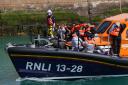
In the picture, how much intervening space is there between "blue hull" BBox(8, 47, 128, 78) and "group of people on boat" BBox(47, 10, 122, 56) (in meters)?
0.40

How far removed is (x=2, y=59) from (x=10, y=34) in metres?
10.3

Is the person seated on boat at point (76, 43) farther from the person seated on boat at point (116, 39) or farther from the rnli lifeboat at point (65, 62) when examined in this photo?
the person seated on boat at point (116, 39)

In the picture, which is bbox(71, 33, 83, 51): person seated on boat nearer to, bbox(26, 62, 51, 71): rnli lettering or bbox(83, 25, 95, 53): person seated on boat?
bbox(83, 25, 95, 53): person seated on boat

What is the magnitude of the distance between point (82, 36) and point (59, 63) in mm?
1783

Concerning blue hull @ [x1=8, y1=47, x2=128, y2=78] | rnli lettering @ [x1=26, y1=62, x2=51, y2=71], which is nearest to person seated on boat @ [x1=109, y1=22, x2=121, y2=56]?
blue hull @ [x1=8, y1=47, x2=128, y2=78]

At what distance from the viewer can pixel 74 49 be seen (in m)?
20.4

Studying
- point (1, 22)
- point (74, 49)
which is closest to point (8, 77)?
point (74, 49)

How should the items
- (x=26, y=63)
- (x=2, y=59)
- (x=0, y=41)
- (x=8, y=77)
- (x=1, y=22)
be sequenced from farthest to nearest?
(x=1, y=22) → (x=0, y=41) → (x=2, y=59) → (x=8, y=77) → (x=26, y=63)

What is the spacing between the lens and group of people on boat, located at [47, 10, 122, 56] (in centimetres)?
2058

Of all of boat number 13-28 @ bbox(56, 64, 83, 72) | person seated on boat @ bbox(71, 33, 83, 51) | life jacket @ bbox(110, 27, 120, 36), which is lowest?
boat number 13-28 @ bbox(56, 64, 83, 72)

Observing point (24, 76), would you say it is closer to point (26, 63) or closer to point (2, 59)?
point (26, 63)

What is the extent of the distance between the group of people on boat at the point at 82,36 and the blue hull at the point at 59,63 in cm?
40

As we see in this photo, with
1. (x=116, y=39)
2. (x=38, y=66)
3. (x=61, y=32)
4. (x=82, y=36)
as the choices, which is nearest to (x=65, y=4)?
(x=61, y=32)

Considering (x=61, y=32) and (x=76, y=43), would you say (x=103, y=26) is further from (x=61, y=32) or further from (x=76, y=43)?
(x=76, y=43)
